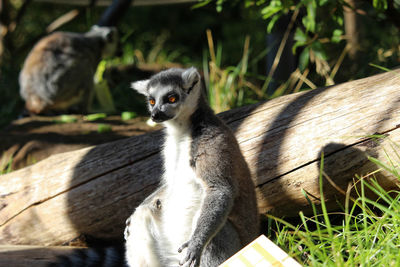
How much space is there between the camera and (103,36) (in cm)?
814

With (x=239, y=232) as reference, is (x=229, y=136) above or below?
above

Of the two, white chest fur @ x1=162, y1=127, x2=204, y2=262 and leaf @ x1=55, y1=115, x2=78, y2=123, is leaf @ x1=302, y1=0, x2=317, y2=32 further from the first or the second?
leaf @ x1=55, y1=115, x2=78, y2=123

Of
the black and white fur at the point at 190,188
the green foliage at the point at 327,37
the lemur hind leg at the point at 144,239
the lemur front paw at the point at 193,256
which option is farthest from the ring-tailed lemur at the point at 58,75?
the lemur front paw at the point at 193,256

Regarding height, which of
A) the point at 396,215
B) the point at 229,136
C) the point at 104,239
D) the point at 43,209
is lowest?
the point at 104,239

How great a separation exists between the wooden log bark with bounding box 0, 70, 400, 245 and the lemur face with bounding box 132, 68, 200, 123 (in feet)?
2.46

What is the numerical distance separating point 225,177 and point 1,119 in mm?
A: 6192

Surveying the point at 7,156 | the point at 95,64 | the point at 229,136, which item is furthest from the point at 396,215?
the point at 95,64

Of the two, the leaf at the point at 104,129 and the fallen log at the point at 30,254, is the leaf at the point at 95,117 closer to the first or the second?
the leaf at the point at 104,129

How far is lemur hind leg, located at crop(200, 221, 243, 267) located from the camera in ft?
8.41

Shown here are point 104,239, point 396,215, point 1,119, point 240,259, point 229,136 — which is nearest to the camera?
point 240,259

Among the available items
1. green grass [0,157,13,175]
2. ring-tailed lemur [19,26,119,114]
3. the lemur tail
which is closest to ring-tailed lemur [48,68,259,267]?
the lemur tail

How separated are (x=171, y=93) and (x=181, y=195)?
24.2 inches

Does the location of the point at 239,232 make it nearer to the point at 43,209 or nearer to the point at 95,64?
the point at 43,209

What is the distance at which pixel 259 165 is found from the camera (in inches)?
130
